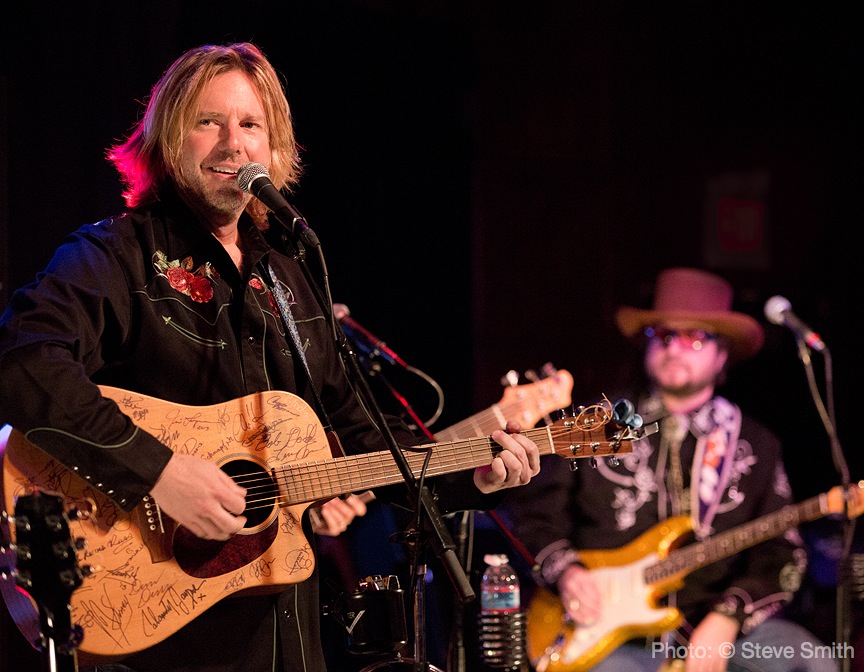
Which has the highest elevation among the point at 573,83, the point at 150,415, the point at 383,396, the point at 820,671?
the point at 573,83

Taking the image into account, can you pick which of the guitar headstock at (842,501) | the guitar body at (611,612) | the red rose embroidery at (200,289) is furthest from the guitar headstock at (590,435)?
the guitar headstock at (842,501)

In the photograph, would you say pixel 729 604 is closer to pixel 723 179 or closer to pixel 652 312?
pixel 652 312

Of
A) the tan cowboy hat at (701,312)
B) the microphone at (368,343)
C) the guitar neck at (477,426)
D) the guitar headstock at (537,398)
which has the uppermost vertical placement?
the microphone at (368,343)

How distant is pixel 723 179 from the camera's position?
7184 mm

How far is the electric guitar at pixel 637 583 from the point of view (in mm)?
5113

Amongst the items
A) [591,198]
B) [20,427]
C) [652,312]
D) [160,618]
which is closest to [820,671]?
[652,312]

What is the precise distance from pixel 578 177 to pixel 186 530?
505 cm

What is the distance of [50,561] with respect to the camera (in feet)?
7.14

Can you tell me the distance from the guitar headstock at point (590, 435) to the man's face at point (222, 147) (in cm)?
114

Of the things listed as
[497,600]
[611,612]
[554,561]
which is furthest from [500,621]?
[611,612]

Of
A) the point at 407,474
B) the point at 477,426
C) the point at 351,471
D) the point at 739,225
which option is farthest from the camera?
the point at 739,225

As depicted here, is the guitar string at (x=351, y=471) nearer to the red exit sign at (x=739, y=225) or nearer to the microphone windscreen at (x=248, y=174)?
the microphone windscreen at (x=248, y=174)

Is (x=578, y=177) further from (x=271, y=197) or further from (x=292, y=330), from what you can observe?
(x=271, y=197)

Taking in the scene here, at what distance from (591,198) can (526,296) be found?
34.6 inches
